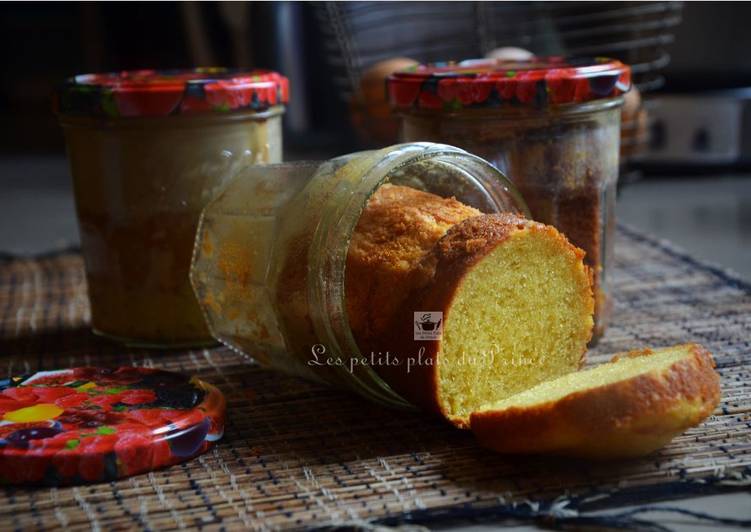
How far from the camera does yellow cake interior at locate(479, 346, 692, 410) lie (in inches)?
30.2

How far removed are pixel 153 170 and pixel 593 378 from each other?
21.6 inches

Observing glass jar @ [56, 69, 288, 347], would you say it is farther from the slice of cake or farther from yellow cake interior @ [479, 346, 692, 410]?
yellow cake interior @ [479, 346, 692, 410]

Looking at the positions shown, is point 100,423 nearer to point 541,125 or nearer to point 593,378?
point 593,378

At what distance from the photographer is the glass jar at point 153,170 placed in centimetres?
106

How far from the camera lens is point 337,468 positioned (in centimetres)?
80

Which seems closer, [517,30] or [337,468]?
[337,468]

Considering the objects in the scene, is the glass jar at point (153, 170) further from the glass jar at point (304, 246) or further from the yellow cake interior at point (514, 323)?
the yellow cake interior at point (514, 323)

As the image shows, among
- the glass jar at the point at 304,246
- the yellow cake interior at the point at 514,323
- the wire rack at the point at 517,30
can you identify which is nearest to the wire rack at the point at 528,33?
the wire rack at the point at 517,30

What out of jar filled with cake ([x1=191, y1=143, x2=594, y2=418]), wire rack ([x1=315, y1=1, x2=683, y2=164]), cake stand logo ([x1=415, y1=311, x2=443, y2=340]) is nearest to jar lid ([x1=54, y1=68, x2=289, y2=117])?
jar filled with cake ([x1=191, y1=143, x2=594, y2=418])

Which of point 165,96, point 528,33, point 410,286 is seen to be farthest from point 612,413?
point 528,33

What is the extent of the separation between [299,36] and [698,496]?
2.22 meters

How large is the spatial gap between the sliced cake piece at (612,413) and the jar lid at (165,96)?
0.48 meters

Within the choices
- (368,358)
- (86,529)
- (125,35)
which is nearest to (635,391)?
(368,358)

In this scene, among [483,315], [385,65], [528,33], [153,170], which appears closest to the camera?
[483,315]
